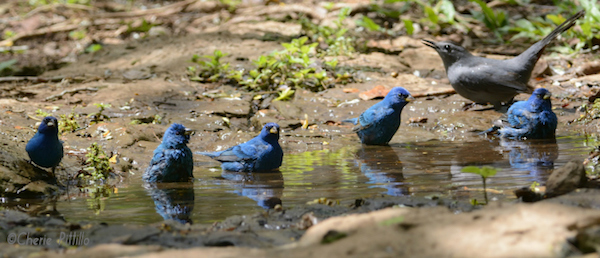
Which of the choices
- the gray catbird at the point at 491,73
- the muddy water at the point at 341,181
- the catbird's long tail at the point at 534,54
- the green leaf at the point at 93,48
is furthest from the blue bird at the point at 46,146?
the green leaf at the point at 93,48

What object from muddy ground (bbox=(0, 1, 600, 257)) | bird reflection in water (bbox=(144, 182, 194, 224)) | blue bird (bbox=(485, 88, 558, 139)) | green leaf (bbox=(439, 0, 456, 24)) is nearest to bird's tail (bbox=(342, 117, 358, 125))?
muddy ground (bbox=(0, 1, 600, 257))

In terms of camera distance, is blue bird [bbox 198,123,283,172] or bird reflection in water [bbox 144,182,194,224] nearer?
bird reflection in water [bbox 144,182,194,224]

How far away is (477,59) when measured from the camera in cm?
A: 814

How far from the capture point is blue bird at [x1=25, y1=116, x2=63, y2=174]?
194 inches

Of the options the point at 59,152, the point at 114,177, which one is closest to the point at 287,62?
the point at 114,177

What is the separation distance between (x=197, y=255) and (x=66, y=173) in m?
3.44

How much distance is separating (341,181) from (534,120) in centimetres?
299

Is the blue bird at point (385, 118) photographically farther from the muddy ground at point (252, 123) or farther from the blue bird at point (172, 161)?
the blue bird at point (172, 161)

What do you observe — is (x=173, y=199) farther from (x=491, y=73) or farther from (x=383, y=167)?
(x=491, y=73)

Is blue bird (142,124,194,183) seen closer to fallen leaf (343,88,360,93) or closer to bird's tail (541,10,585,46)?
fallen leaf (343,88,360,93)

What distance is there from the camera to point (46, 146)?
4930 mm

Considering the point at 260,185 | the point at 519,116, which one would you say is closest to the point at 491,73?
the point at 519,116

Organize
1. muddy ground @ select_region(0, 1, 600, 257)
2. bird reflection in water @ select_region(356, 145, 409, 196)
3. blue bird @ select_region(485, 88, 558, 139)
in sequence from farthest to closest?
blue bird @ select_region(485, 88, 558, 139) < bird reflection in water @ select_region(356, 145, 409, 196) < muddy ground @ select_region(0, 1, 600, 257)

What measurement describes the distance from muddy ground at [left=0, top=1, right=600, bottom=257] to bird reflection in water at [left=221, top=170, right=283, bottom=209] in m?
0.68
